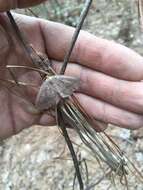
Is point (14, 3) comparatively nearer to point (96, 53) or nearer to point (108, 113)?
point (96, 53)

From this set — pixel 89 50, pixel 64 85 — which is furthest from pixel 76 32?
pixel 89 50

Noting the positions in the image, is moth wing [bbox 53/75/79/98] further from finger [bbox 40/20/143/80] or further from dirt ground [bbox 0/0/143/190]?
dirt ground [bbox 0/0/143/190]

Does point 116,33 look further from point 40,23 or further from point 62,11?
point 40,23

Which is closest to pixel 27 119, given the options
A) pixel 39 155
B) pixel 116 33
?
pixel 39 155

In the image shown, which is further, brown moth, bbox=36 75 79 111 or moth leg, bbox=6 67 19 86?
moth leg, bbox=6 67 19 86

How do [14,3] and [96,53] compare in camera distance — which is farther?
[96,53]

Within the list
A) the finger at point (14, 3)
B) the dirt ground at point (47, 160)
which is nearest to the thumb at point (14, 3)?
the finger at point (14, 3)

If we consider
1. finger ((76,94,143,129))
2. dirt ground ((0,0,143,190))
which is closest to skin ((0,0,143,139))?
finger ((76,94,143,129))
